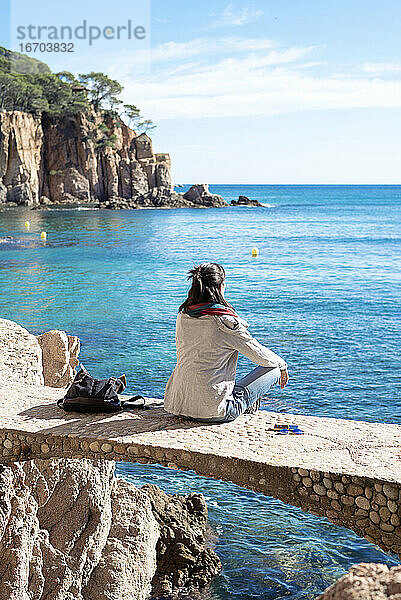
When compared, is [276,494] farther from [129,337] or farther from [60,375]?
[129,337]

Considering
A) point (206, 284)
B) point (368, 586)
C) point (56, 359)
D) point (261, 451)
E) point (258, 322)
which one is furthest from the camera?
point (258, 322)

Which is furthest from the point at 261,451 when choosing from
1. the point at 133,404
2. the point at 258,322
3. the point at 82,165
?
the point at 82,165

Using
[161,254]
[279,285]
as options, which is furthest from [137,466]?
[161,254]

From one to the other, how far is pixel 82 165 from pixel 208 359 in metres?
76.1

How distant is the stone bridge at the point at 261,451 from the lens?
446 cm

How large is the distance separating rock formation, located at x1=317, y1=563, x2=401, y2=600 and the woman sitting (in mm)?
3184

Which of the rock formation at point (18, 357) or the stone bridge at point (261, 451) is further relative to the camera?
the rock formation at point (18, 357)

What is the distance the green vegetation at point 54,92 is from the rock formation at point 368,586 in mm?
74740

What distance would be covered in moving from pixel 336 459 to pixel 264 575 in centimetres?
182

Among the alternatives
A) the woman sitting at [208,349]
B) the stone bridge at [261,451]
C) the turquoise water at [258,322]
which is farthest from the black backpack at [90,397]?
the turquoise water at [258,322]

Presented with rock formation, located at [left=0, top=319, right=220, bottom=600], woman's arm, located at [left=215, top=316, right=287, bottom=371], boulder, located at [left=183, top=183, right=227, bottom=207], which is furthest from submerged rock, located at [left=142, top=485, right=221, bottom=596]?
boulder, located at [left=183, top=183, right=227, bottom=207]

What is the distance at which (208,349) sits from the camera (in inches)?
210

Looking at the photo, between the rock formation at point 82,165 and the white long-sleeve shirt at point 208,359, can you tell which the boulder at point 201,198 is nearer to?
the rock formation at point 82,165

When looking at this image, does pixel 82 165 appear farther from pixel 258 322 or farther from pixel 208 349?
pixel 208 349
